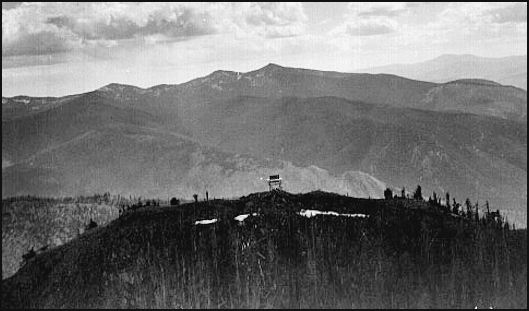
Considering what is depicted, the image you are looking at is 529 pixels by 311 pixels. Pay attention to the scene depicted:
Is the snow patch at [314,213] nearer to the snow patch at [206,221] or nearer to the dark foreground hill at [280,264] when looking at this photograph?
the dark foreground hill at [280,264]

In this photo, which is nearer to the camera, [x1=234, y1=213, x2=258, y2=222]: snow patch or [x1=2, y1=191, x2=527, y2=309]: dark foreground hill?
[x1=2, y1=191, x2=527, y2=309]: dark foreground hill

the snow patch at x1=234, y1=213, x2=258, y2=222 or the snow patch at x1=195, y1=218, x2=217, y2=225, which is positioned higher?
the snow patch at x1=234, y1=213, x2=258, y2=222

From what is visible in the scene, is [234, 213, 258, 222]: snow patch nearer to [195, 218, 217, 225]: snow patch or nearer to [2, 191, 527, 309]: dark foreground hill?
[2, 191, 527, 309]: dark foreground hill

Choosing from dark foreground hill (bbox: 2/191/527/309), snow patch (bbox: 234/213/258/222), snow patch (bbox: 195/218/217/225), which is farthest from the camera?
snow patch (bbox: 195/218/217/225)

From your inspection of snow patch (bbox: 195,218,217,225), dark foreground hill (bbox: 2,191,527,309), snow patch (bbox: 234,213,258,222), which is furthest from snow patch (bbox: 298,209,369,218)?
snow patch (bbox: 195,218,217,225)

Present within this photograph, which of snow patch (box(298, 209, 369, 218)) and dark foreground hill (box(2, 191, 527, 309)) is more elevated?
snow patch (box(298, 209, 369, 218))

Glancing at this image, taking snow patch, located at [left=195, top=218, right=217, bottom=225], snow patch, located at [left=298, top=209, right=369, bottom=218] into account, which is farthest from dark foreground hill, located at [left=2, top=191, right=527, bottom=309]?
snow patch, located at [left=195, top=218, right=217, bottom=225]

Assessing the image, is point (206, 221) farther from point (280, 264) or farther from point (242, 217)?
point (280, 264)

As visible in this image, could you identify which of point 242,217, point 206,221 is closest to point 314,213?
point 242,217

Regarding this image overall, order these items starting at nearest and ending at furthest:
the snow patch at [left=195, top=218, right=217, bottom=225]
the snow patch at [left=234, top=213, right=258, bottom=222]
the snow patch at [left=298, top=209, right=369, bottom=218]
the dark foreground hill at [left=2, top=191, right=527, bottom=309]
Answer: the dark foreground hill at [left=2, top=191, right=527, bottom=309], the snow patch at [left=234, top=213, right=258, bottom=222], the snow patch at [left=195, top=218, right=217, bottom=225], the snow patch at [left=298, top=209, right=369, bottom=218]

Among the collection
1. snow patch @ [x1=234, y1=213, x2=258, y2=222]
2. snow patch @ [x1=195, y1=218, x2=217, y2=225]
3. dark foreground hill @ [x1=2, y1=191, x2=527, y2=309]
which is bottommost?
dark foreground hill @ [x1=2, y1=191, x2=527, y2=309]

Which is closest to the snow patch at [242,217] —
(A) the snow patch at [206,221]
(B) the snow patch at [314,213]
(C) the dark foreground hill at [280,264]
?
(C) the dark foreground hill at [280,264]
